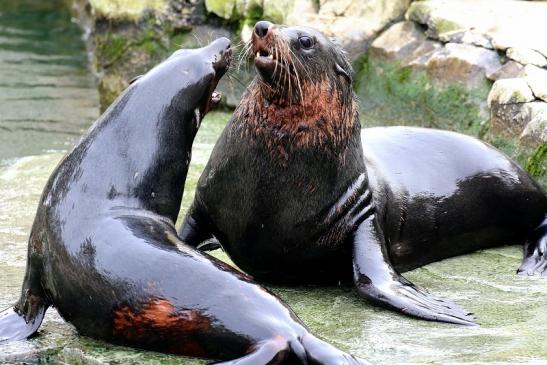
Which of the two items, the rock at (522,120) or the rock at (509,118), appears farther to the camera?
the rock at (509,118)

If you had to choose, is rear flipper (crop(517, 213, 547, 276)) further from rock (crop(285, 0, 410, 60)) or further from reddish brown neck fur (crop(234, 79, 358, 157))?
rock (crop(285, 0, 410, 60))

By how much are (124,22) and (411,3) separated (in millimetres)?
3383

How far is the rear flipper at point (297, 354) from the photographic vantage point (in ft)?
15.5

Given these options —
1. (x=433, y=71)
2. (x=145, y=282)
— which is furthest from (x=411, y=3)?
(x=145, y=282)

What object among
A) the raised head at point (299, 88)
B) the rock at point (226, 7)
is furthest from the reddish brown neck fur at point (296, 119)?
the rock at point (226, 7)

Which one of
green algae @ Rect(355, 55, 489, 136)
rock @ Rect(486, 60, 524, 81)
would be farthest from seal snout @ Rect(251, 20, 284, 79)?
green algae @ Rect(355, 55, 489, 136)

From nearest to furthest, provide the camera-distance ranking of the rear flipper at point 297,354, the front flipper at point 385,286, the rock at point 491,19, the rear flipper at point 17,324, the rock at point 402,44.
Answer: the rear flipper at point 297,354, the rear flipper at point 17,324, the front flipper at point 385,286, the rock at point 491,19, the rock at point 402,44

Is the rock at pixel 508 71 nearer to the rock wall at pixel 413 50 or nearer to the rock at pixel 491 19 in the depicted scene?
the rock wall at pixel 413 50

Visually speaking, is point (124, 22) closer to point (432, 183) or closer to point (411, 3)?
point (411, 3)

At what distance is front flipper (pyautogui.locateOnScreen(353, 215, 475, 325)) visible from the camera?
564 centimetres

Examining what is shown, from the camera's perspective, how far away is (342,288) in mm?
6359

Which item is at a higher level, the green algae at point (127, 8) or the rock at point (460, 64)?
the rock at point (460, 64)

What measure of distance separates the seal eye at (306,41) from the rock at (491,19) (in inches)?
144

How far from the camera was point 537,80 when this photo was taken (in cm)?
881
